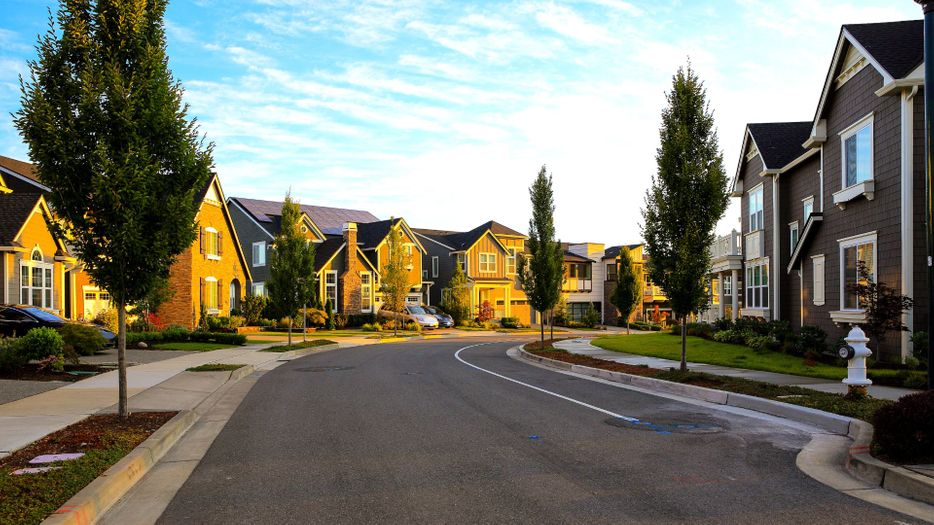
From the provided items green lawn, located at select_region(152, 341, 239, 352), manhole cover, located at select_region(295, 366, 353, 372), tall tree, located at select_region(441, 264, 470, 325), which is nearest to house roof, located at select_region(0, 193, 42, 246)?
green lawn, located at select_region(152, 341, 239, 352)

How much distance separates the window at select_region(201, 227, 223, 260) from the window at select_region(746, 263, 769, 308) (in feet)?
89.6

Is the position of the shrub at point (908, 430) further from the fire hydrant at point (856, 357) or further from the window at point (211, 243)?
the window at point (211, 243)

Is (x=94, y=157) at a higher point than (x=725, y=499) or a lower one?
higher

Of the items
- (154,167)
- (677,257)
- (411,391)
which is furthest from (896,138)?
(154,167)

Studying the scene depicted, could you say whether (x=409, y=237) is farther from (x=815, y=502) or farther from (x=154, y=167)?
(x=815, y=502)

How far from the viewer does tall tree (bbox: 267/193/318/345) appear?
94.0 feet

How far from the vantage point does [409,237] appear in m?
57.1

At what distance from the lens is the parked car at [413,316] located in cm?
4919

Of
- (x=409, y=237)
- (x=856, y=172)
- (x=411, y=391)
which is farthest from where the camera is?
(x=409, y=237)

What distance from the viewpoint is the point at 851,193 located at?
1945cm

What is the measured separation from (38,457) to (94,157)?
4.16m

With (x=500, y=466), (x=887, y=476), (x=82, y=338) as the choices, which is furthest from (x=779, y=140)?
(x=82, y=338)

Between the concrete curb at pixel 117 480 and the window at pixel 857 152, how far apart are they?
723 inches

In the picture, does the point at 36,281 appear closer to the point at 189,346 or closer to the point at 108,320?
the point at 108,320
